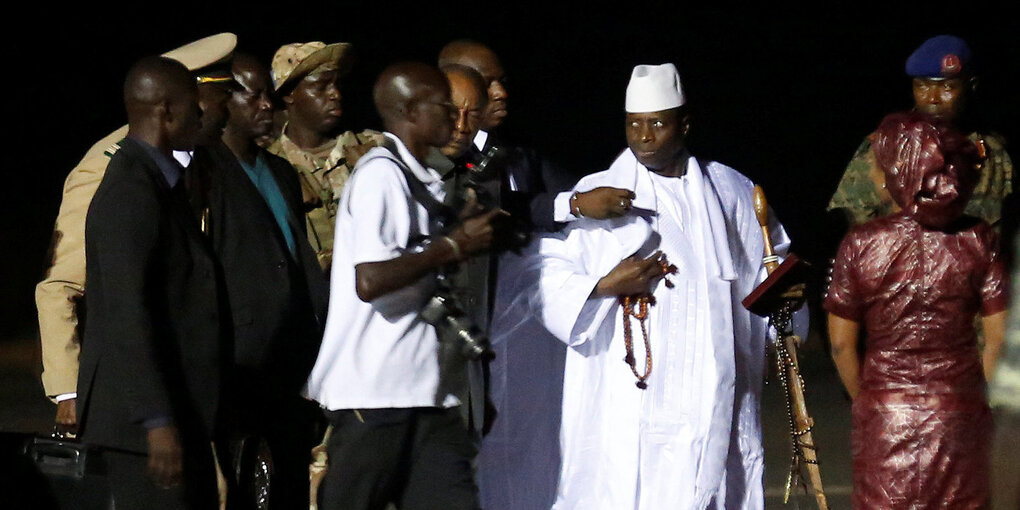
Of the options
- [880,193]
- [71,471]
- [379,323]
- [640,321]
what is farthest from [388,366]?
[880,193]

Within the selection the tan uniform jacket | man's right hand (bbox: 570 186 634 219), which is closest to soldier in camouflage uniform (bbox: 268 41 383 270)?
man's right hand (bbox: 570 186 634 219)

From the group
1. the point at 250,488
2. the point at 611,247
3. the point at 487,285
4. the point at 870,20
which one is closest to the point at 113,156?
the point at 250,488

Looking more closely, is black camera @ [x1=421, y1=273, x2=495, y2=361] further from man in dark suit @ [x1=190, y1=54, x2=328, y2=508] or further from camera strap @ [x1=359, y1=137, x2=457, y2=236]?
man in dark suit @ [x1=190, y1=54, x2=328, y2=508]

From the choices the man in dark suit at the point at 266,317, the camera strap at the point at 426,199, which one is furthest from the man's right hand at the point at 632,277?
the camera strap at the point at 426,199

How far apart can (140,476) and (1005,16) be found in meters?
10.2

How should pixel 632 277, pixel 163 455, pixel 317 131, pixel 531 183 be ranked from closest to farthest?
1. pixel 163 455
2. pixel 632 277
3. pixel 531 183
4. pixel 317 131

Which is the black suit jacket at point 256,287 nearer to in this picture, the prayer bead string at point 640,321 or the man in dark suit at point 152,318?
the man in dark suit at point 152,318

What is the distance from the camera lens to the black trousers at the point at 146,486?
15.1 ft

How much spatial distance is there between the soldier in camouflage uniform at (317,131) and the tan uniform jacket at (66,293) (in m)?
1.16

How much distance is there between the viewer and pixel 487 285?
6.02m

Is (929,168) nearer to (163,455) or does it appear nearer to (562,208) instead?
(562,208)

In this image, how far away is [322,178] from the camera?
686 centimetres

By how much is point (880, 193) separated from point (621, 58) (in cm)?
632

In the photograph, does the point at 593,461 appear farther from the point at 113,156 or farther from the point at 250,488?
the point at 113,156
